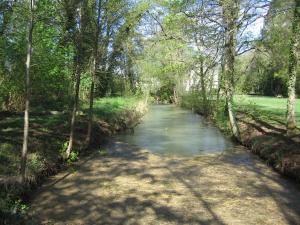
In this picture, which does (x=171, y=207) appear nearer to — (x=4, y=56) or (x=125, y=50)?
(x=4, y=56)

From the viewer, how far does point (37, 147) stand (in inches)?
550

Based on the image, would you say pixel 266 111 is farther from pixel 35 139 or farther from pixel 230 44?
pixel 35 139

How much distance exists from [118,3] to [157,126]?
13553mm

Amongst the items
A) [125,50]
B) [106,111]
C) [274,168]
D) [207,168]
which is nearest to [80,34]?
[207,168]

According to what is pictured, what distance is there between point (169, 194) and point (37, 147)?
197 inches

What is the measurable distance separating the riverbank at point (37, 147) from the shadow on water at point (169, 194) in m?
0.56

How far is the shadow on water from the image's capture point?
9.95 metres

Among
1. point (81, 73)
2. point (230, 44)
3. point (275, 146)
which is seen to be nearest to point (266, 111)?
point (230, 44)

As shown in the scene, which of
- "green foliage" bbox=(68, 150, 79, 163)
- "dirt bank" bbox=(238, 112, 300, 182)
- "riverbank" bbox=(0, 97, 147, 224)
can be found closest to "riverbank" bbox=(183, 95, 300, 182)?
"dirt bank" bbox=(238, 112, 300, 182)

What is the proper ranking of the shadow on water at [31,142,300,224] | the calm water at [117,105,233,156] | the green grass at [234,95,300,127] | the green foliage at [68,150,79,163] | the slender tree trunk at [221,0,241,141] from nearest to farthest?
1. the shadow on water at [31,142,300,224]
2. the green foliage at [68,150,79,163]
3. the calm water at [117,105,233,156]
4. the slender tree trunk at [221,0,241,141]
5. the green grass at [234,95,300,127]

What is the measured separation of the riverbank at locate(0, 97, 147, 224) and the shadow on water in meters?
0.56

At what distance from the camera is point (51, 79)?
21047mm

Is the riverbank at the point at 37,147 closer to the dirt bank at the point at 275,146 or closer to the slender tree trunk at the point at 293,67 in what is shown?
the dirt bank at the point at 275,146

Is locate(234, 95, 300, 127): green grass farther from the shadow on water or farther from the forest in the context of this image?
the shadow on water
